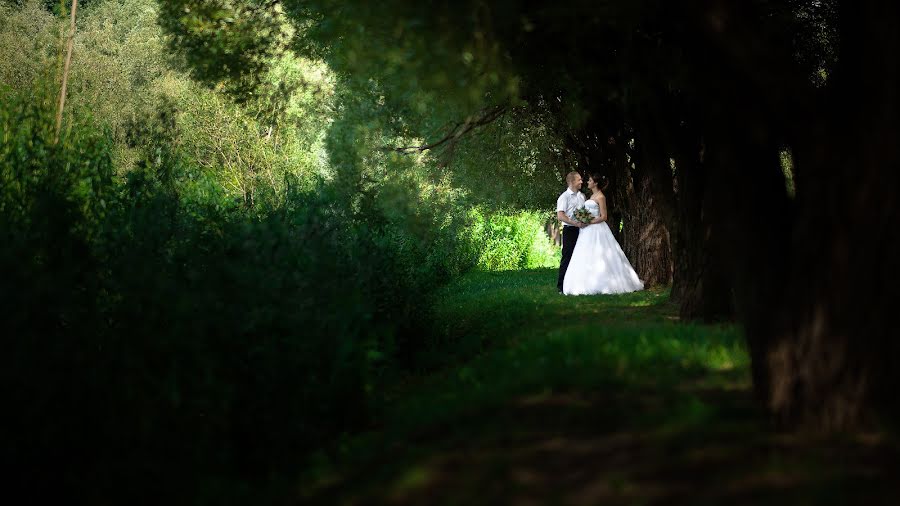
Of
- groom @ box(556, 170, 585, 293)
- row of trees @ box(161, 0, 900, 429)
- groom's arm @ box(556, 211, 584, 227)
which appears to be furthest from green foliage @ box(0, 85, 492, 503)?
groom's arm @ box(556, 211, 584, 227)

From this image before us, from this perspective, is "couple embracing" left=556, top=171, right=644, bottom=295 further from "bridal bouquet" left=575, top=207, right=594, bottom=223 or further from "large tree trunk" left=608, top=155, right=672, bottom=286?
"large tree trunk" left=608, top=155, right=672, bottom=286

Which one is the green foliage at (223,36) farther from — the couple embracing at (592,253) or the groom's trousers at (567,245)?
the groom's trousers at (567,245)

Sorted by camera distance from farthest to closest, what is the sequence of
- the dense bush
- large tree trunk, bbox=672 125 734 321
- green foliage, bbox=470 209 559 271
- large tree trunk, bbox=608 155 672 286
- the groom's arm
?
green foliage, bbox=470 209 559 271 < large tree trunk, bbox=608 155 672 286 < the groom's arm < large tree trunk, bbox=672 125 734 321 < the dense bush

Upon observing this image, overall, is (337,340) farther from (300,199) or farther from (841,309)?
(300,199)

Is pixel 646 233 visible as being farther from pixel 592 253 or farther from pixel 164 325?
pixel 164 325

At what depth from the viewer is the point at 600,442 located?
6.57 metres

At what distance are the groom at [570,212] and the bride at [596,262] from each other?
237 mm

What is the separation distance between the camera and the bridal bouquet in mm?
21719

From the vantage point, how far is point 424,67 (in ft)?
33.4

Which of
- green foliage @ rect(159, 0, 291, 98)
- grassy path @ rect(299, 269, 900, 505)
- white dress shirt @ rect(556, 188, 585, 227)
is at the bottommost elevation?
grassy path @ rect(299, 269, 900, 505)

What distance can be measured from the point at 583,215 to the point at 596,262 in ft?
3.12

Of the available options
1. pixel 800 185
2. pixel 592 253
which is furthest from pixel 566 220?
pixel 800 185

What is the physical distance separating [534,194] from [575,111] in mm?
18567

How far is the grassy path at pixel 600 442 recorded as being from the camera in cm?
559
